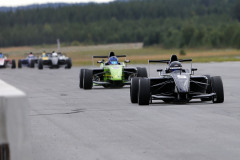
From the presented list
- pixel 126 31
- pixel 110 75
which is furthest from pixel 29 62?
pixel 126 31

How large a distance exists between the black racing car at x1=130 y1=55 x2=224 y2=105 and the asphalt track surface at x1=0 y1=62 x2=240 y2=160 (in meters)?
0.23

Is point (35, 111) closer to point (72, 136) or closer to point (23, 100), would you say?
point (72, 136)

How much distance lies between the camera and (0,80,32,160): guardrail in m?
6.53

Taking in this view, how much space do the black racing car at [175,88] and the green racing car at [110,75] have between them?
682 cm

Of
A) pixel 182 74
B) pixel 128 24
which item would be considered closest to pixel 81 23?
pixel 128 24

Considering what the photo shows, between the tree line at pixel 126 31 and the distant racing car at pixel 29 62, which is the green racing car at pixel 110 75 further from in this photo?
the tree line at pixel 126 31

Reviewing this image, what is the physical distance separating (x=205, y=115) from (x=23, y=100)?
8.18 metres

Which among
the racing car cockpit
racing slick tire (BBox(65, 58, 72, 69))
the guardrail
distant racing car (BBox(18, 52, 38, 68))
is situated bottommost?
distant racing car (BBox(18, 52, 38, 68))

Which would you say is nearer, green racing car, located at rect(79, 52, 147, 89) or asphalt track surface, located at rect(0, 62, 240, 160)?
asphalt track surface, located at rect(0, 62, 240, 160)

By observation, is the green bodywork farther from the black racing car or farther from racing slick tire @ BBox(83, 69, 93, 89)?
the black racing car

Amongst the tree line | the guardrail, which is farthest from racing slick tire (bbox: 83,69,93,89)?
the tree line

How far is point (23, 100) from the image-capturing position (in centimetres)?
649

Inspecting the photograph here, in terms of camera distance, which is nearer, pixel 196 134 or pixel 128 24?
pixel 196 134

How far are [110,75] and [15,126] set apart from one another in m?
18.4
